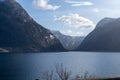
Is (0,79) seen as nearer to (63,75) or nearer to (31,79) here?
(31,79)

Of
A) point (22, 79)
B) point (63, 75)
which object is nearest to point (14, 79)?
point (22, 79)

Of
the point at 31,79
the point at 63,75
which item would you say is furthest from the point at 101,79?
the point at 31,79

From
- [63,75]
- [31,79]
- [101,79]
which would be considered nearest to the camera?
[101,79]

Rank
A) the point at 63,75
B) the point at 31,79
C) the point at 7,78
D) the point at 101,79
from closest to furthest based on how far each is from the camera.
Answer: the point at 101,79 < the point at 63,75 < the point at 31,79 < the point at 7,78

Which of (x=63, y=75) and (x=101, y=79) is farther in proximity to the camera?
(x=63, y=75)

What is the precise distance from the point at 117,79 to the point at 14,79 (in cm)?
6470

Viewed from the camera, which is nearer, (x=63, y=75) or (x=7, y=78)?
(x=63, y=75)

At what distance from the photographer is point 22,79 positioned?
77.4 meters

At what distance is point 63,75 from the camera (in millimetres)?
20953

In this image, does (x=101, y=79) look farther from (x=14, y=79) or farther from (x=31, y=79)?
(x=14, y=79)

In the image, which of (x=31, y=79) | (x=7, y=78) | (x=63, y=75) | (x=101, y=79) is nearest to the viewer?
(x=101, y=79)

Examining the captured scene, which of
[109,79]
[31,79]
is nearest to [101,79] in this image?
[109,79]

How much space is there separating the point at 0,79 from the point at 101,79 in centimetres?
6548

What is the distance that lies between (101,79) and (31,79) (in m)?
59.8
